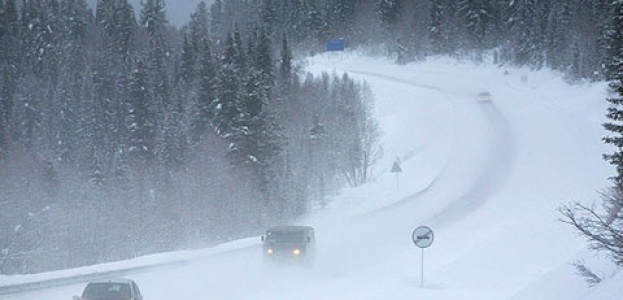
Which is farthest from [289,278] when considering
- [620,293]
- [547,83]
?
[547,83]

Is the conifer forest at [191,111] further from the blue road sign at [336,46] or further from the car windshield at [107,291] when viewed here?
the car windshield at [107,291]

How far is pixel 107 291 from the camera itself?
1636cm

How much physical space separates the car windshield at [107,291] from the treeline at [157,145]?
23.2 metres

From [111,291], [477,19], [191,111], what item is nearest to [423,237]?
[111,291]

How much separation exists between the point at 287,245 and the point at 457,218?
48.0 feet

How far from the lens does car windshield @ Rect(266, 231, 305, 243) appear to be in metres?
26.0

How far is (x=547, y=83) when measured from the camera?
257 ft

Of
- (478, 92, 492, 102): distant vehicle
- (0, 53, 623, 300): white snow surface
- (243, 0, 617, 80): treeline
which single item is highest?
(243, 0, 617, 80): treeline

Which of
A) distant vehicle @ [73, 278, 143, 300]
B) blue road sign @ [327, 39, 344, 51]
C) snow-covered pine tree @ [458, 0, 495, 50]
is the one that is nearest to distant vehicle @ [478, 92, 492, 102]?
snow-covered pine tree @ [458, 0, 495, 50]

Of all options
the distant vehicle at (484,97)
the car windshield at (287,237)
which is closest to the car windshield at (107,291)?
the car windshield at (287,237)

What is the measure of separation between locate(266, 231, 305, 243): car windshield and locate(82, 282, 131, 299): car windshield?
9.93 meters

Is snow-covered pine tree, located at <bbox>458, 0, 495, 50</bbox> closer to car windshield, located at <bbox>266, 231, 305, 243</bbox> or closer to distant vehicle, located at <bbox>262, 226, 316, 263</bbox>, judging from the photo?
distant vehicle, located at <bbox>262, 226, 316, 263</bbox>

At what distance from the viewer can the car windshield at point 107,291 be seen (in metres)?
16.3

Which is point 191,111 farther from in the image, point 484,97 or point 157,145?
A: point 484,97
